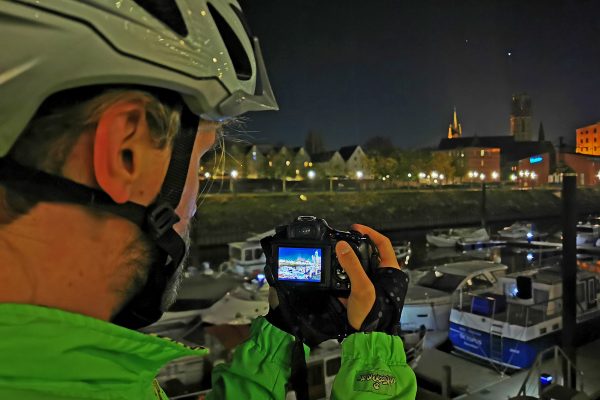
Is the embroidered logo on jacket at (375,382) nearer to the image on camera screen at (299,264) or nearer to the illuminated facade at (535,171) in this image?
the image on camera screen at (299,264)

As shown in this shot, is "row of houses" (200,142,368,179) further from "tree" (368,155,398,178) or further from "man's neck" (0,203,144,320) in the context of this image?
"man's neck" (0,203,144,320)

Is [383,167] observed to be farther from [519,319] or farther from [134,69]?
[134,69]

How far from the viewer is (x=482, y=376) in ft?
23.0

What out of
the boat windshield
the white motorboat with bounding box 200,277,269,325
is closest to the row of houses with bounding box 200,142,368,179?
the boat windshield

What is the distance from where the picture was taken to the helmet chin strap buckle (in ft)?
2.39

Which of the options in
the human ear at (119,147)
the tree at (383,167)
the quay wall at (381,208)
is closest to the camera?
the human ear at (119,147)

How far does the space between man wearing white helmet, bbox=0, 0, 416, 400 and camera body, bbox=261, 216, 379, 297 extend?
0.45 metres

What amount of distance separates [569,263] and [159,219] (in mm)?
7520

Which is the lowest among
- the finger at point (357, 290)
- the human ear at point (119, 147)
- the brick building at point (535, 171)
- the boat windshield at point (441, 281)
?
the boat windshield at point (441, 281)

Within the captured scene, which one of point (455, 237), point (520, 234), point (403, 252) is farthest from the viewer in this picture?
point (520, 234)

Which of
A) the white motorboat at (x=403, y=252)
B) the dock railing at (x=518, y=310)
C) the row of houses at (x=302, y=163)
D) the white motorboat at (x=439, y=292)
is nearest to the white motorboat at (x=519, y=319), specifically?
the dock railing at (x=518, y=310)

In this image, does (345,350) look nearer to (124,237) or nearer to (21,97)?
(124,237)

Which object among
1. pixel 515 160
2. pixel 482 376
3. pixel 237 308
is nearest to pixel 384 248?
pixel 482 376

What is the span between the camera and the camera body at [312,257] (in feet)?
3.88
